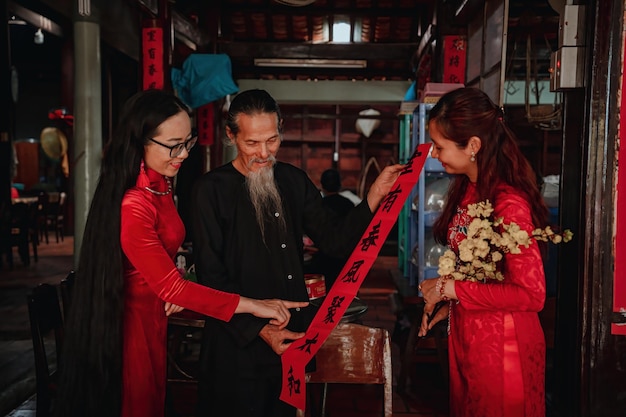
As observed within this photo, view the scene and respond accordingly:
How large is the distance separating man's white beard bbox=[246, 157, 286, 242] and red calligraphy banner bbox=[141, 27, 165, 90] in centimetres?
510

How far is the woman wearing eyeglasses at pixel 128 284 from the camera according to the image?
2.02m

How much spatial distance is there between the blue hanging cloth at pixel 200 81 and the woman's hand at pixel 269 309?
21.5ft

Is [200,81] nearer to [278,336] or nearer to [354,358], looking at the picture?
[354,358]

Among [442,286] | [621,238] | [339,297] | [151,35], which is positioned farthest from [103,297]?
[151,35]

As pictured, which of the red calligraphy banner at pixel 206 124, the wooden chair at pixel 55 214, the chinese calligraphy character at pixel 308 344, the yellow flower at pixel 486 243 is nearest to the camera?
the yellow flower at pixel 486 243

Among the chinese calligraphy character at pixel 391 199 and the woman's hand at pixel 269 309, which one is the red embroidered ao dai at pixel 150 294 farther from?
the chinese calligraphy character at pixel 391 199

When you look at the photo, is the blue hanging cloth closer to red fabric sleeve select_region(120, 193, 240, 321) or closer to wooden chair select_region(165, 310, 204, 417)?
wooden chair select_region(165, 310, 204, 417)

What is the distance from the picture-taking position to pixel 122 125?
6.92 ft

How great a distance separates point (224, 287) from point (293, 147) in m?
12.8

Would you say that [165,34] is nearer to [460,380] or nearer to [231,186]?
[231,186]

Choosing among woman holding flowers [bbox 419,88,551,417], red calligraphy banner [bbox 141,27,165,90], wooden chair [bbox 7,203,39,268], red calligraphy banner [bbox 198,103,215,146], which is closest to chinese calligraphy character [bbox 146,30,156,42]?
red calligraphy banner [bbox 141,27,165,90]

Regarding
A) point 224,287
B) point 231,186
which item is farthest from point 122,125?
point 224,287

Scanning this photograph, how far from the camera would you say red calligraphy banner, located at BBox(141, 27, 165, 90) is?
22.3ft

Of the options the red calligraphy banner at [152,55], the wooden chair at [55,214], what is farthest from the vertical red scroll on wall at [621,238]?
the wooden chair at [55,214]
